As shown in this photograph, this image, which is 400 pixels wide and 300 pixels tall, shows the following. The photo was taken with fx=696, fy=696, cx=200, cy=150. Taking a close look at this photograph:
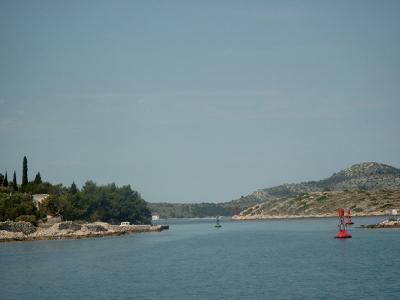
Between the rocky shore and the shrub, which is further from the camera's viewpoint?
the shrub

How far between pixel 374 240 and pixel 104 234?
86272 mm

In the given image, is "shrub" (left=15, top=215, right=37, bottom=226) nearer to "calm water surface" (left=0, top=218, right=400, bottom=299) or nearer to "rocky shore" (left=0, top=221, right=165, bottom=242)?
"rocky shore" (left=0, top=221, right=165, bottom=242)

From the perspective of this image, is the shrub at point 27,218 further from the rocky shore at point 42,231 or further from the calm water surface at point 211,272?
the calm water surface at point 211,272

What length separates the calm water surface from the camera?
69688 mm

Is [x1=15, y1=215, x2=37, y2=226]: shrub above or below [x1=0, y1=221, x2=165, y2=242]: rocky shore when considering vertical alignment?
above

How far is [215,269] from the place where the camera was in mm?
91562

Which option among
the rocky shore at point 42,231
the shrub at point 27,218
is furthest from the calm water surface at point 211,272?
the shrub at point 27,218

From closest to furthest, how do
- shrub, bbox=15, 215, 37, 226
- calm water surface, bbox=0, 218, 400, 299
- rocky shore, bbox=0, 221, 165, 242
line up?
calm water surface, bbox=0, 218, 400, 299 < rocky shore, bbox=0, 221, 165, 242 < shrub, bbox=15, 215, 37, 226

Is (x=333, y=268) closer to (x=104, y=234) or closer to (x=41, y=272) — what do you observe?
(x=41, y=272)

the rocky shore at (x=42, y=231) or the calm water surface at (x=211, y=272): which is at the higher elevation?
the rocky shore at (x=42, y=231)

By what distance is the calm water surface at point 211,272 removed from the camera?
69688 millimetres

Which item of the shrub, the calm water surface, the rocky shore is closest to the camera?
the calm water surface

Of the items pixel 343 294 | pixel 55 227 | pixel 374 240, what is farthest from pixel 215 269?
pixel 55 227

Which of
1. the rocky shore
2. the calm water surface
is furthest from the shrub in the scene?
the calm water surface
